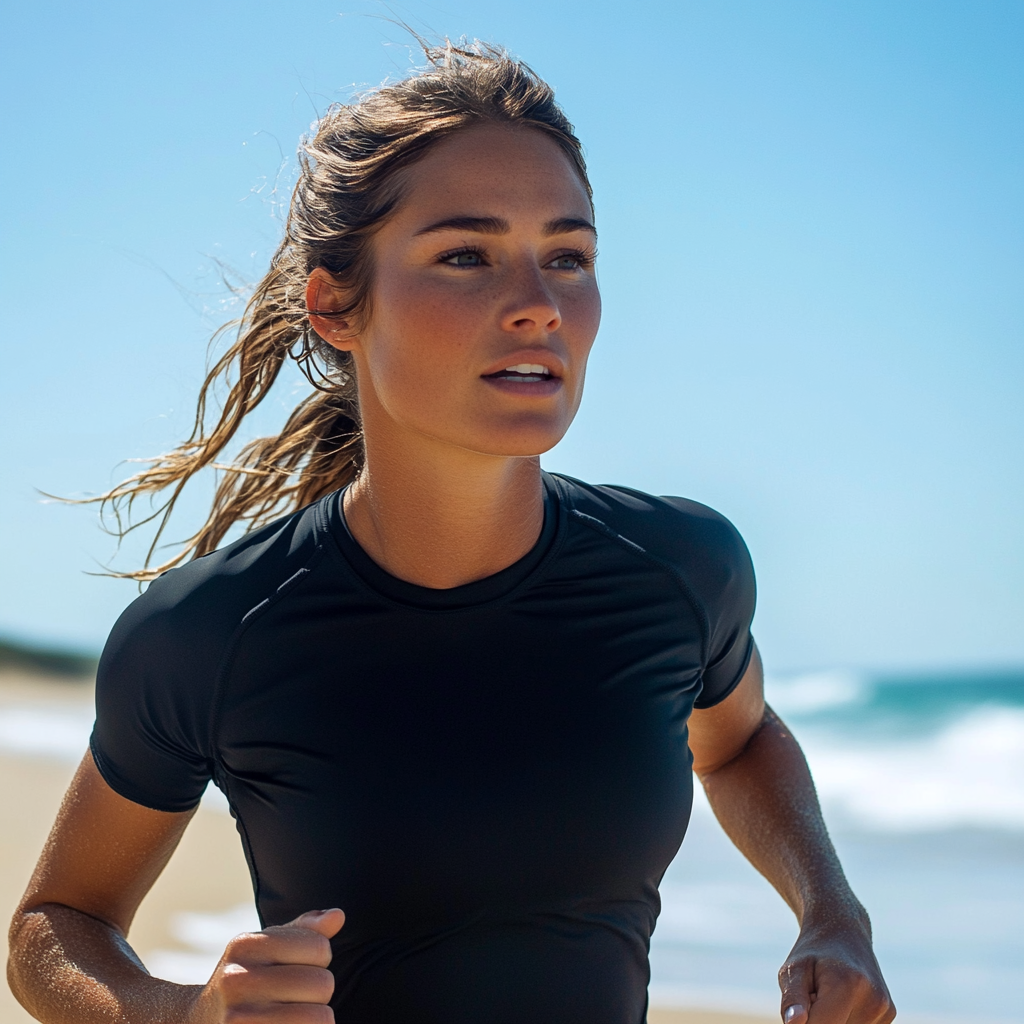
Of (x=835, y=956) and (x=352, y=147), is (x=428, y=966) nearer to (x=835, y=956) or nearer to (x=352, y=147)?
(x=835, y=956)

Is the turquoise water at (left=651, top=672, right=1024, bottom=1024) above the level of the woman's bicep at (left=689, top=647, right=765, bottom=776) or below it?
above

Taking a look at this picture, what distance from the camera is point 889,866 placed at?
9.26 m

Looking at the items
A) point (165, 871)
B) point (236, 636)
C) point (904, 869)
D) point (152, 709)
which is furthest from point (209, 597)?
point (904, 869)

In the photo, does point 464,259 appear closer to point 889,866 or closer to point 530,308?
point 530,308

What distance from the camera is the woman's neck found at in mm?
1904

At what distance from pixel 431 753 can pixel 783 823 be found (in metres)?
0.76

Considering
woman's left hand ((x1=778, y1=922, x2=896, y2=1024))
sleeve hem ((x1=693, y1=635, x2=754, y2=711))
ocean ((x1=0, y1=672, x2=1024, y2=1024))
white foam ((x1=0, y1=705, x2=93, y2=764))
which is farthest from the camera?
white foam ((x1=0, y1=705, x2=93, y2=764))

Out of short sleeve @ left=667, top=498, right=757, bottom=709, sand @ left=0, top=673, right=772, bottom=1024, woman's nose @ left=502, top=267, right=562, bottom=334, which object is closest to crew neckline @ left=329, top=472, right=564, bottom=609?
short sleeve @ left=667, top=498, right=757, bottom=709

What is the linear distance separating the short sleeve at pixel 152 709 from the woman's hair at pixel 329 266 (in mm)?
554

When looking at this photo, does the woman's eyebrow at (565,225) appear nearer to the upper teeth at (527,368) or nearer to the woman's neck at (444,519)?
the upper teeth at (527,368)

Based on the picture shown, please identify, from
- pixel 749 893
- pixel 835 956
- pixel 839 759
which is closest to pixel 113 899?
pixel 835 956

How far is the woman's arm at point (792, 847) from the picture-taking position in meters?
1.73

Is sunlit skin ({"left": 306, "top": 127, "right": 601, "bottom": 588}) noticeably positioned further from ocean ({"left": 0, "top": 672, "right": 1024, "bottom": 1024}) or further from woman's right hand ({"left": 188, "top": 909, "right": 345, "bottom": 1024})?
ocean ({"left": 0, "top": 672, "right": 1024, "bottom": 1024})

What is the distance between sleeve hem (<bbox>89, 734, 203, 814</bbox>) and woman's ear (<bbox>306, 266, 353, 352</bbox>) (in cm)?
75
